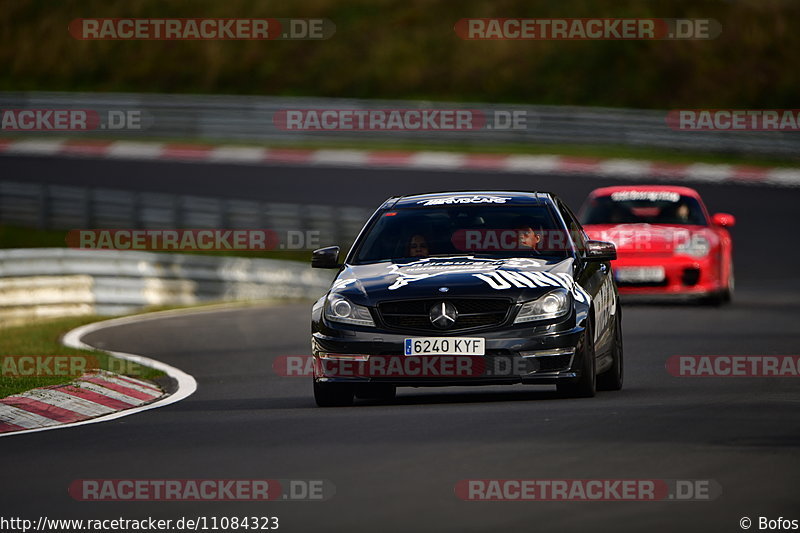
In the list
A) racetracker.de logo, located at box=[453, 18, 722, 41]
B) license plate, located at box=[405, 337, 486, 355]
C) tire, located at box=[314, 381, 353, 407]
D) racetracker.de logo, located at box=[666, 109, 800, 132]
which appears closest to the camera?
license plate, located at box=[405, 337, 486, 355]

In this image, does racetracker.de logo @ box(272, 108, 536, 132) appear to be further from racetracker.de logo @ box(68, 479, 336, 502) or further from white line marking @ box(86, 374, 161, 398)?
racetracker.de logo @ box(68, 479, 336, 502)

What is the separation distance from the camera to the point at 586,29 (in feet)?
163

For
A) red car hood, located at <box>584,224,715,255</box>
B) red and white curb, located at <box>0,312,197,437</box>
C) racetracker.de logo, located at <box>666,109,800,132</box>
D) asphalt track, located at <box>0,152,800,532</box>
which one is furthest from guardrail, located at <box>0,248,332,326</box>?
racetracker.de logo, located at <box>666,109,800,132</box>

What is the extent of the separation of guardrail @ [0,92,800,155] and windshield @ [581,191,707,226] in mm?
17871

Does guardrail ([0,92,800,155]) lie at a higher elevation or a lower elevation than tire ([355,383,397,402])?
higher

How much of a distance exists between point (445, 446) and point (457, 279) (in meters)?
2.21

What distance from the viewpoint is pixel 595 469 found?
299 inches

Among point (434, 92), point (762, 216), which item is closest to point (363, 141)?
point (434, 92)

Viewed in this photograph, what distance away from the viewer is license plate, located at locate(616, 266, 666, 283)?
1936 cm

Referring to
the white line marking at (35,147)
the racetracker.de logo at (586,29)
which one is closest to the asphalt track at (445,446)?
the white line marking at (35,147)

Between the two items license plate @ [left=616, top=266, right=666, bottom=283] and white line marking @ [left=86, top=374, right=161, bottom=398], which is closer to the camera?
white line marking @ [left=86, top=374, right=161, bottom=398]

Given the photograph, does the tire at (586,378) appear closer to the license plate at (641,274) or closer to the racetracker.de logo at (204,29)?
the license plate at (641,274)

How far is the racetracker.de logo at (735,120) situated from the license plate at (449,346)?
Result: 28.2 metres

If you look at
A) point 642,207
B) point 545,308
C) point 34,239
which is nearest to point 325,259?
point 545,308
